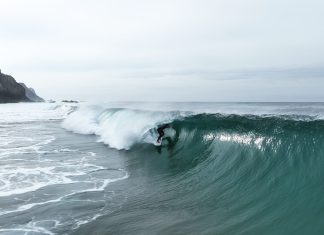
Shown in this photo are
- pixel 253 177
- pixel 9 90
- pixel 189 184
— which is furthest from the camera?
pixel 9 90

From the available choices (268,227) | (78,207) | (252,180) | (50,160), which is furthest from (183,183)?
(50,160)

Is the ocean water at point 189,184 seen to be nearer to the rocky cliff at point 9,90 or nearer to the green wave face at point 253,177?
the green wave face at point 253,177

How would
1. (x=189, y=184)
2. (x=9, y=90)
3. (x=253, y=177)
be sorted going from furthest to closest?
(x=9, y=90) < (x=189, y=184) < (x=253, y=177)

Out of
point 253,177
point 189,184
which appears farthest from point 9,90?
point 253,177

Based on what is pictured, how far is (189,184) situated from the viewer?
952cm

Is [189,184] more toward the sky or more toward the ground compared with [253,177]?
more toward the ground

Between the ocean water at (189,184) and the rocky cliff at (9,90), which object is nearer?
the ocean water at (189,184)

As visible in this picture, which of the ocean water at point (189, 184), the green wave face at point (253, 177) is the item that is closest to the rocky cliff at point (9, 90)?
the ocean water at point (189, 184)

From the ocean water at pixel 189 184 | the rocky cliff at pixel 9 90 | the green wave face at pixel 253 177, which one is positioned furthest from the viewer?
the rocky cliff at pixel 9 90

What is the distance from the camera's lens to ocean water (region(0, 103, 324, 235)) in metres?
6.63

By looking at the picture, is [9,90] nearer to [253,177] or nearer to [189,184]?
[189,184]

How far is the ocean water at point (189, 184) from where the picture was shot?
6633 millimetres

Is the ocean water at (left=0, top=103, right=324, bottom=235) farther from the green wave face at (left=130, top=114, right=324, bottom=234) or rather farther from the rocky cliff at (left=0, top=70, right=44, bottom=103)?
the rocky cliff at (left=0, top=70, right=44, bottom=103)

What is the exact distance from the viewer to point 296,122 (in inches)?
379
